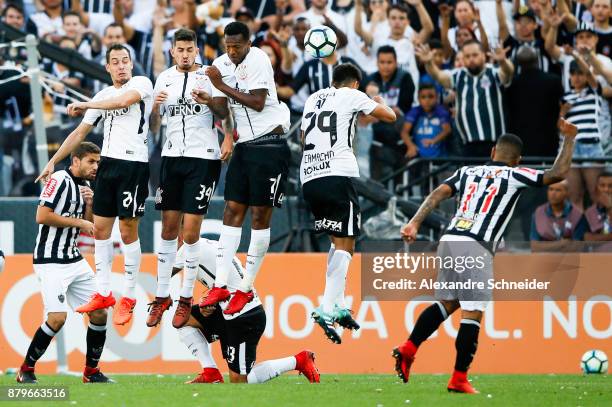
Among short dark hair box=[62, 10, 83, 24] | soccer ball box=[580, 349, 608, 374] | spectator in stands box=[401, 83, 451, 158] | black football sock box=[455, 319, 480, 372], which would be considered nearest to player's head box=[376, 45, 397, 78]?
spectator in stands box=[401, 83, 451, 158]

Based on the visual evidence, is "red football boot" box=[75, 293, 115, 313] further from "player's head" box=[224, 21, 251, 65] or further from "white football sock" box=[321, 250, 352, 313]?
"player's head" box=[224, 21, 251, 65]

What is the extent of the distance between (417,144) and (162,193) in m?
5.87

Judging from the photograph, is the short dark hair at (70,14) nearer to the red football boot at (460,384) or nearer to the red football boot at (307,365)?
the red football boot at (307,365)

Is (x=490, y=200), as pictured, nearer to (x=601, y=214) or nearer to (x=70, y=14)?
(x=601, y=214)

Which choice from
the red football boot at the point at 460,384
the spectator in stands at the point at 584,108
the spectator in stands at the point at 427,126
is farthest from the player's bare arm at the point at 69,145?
the spectator in stands at the point at 584,108

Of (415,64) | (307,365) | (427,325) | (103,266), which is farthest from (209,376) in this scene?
(415,64)

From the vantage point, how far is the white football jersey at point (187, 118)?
46.0 feet

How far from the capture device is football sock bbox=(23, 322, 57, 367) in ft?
48.2

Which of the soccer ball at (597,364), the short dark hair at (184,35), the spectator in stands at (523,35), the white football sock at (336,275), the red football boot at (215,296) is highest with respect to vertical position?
the spectator in stands at (523,35)

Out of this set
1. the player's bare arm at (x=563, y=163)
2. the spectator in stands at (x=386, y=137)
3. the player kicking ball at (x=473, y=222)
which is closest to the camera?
the player's bare arm at (x=563, y=163)

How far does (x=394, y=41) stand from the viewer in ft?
65.4

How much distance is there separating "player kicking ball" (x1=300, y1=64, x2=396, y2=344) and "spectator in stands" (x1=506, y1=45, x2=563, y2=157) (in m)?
5.43

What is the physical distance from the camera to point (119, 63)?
1410 cm

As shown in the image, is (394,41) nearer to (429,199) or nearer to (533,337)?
(533,337)
